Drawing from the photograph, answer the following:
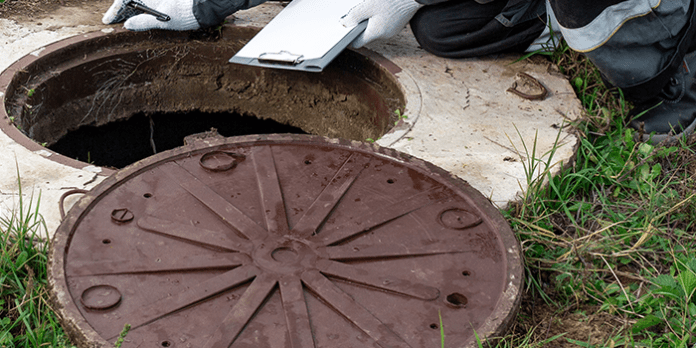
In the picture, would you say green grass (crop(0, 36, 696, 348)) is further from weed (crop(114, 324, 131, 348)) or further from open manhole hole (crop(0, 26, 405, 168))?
open manhole hole (crop(0, 26, 405, 168))

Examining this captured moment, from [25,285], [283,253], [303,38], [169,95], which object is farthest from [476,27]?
[25,285]

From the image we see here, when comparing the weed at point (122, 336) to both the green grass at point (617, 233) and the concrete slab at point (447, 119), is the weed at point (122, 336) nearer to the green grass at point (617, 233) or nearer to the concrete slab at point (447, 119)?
the concrete slab at point (447, 119)

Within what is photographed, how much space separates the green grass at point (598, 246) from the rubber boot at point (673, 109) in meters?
0.07

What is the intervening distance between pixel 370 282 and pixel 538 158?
0.93m

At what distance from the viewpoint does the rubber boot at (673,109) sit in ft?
8.20

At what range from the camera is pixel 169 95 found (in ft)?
10.6

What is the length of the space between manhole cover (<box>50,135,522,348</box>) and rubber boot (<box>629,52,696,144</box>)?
108cm

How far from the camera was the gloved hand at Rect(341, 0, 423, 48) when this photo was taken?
2.71 m

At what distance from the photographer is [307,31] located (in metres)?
2.74

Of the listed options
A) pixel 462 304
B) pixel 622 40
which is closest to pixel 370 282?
pixel 462 304

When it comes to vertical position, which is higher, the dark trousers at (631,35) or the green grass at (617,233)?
the dark trousers at (631,35)

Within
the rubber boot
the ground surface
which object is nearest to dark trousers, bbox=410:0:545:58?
the rubber boot

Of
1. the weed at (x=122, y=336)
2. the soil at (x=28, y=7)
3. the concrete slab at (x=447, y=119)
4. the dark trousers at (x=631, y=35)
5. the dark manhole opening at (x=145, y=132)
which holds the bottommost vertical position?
the dark manhole opening at (x=145, y=132)

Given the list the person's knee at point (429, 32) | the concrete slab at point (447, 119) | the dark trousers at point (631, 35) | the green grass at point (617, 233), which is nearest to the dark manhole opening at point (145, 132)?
the concrete slab at point (447, 119)
